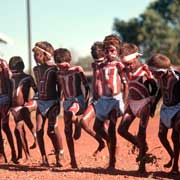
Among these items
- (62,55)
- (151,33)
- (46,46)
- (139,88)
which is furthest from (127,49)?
(151,33)

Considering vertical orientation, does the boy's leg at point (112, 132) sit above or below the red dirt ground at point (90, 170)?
above

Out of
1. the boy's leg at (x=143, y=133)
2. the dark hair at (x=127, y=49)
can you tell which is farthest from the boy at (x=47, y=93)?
the boy's leg at (x=143, y=133)

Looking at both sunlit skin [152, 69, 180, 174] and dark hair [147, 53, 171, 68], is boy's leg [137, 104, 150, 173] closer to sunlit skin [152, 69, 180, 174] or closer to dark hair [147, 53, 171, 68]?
sunlit skin [152, 69, 180, 174]

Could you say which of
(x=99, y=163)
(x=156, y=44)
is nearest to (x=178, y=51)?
(x=156, y=44)

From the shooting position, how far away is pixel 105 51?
7.70 m

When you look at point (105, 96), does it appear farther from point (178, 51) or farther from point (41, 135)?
point (178, 51)

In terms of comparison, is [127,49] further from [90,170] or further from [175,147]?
[90,170]

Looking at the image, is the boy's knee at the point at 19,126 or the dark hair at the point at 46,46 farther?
the boy's knee at the point at 19,126

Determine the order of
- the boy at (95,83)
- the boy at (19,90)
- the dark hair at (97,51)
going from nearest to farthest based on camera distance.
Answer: the boy at (95,83), the dark hair at (97,51), the boy at (19,90)

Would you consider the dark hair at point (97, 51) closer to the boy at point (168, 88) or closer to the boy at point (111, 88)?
the boy at point (111, 88)

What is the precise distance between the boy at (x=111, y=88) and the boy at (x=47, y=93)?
80 cm

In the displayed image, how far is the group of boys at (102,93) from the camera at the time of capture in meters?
7.23

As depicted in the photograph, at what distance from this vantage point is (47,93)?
26.8 feet

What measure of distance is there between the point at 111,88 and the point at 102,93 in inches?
8.0
